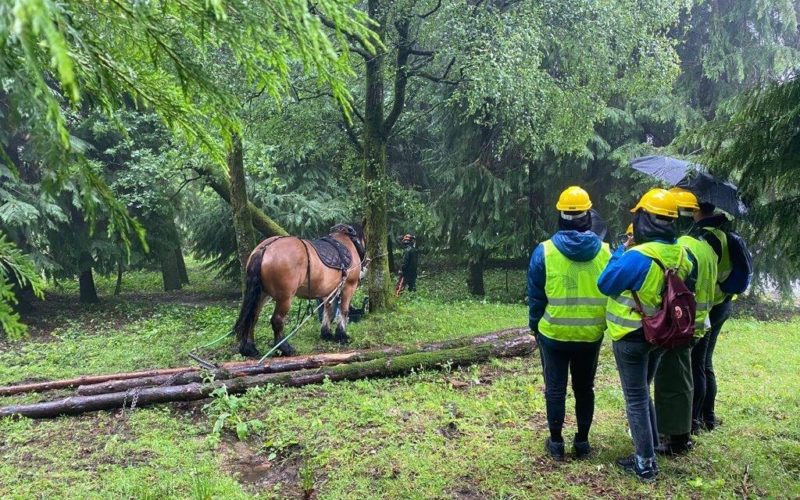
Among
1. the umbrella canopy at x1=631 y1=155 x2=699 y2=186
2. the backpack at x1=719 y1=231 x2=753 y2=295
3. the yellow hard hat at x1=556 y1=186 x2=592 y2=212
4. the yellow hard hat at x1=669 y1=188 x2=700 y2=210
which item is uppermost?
the umbrella canopy at x1=631 y1=155 x2=699 y2=186

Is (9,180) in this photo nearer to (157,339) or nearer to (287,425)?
(157,339)

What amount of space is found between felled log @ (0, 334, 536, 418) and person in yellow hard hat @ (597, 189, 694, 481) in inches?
128

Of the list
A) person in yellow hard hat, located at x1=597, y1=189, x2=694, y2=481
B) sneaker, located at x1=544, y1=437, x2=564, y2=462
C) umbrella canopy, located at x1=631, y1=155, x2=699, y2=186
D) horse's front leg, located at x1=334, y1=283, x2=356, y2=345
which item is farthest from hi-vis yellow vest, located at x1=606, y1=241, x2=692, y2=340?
horse's front leg, located at x1=334, y1=283, x2=356, y2=345

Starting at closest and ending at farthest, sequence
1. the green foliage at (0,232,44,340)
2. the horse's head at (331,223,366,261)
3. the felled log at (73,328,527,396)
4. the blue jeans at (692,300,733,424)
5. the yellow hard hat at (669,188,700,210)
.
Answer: the green foliage at (0,232,44,340)
the yellow hard hat at (669,188,700,210)
the blue jeans at (692,300,733,424)
the felled log at (73,328,527,396)
the horse's head at (331,223,366,261)

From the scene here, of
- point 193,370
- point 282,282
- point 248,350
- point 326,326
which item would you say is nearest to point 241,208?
point 282,282

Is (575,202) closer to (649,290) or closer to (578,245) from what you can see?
(578,245)

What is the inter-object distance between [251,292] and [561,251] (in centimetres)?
490

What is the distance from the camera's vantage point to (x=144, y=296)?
1498 cm

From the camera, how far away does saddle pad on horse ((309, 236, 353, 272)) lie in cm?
832

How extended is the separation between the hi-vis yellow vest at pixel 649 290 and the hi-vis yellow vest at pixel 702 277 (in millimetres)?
259

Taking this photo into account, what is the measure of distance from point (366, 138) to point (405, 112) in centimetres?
Result: 263

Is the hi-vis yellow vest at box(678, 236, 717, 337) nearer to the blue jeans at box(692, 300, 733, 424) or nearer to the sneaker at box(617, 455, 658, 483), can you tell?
the blue jeans at box(692, 300, 733, 424)

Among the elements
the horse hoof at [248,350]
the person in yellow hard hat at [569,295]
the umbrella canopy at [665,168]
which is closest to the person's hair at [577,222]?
the person in yellow hard hat at [569,295]

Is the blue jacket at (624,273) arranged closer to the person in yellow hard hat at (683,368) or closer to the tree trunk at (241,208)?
the person in yellow hard hat at (683,368)
